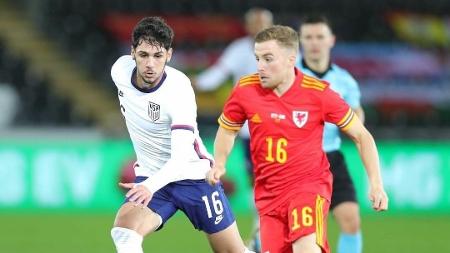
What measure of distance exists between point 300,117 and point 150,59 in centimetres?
100

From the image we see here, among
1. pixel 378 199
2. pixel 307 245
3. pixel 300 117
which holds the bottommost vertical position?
pixel 307 245

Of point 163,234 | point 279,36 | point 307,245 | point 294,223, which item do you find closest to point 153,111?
point 279,36

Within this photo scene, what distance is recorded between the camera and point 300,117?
23.6ft

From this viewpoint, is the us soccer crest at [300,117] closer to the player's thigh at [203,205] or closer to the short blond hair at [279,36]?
the short blond hair at [279,36]

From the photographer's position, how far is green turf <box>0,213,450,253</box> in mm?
11625

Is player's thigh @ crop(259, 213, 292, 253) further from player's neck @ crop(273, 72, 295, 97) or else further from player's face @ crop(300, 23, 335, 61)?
player's face @ crop(300, 23, 335, 61)

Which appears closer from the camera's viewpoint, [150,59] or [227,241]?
[150,59]

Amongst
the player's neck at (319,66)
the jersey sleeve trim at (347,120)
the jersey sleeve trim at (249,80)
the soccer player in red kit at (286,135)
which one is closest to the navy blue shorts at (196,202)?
the soccer player in red kit at (286,135)

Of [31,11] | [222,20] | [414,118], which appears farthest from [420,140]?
[31,11]

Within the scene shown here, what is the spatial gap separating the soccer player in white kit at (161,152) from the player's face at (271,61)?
484mm

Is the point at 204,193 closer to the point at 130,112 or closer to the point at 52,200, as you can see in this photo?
the point at 130,112

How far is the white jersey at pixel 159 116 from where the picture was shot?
7.16m

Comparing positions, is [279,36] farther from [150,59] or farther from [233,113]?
[150,59]

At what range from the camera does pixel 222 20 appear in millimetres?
19531
